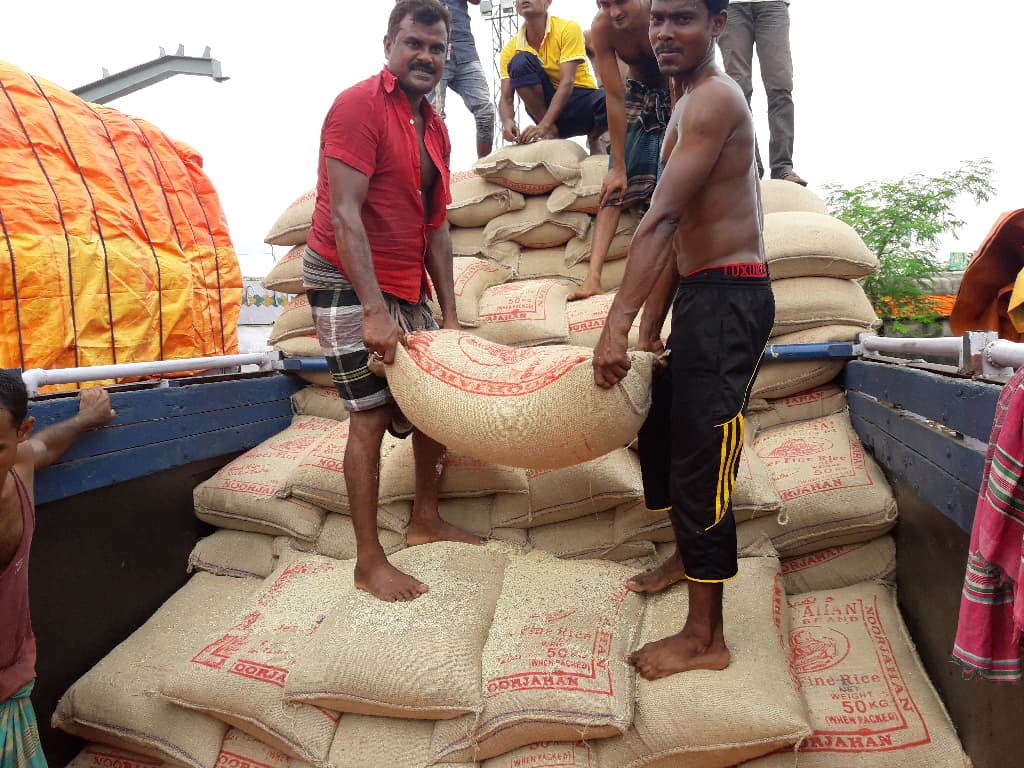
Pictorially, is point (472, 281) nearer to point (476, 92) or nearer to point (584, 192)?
point (584, 192)

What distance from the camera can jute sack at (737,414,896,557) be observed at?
2000mm

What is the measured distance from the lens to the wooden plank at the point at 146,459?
5.73 ft

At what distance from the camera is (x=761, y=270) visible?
162cm

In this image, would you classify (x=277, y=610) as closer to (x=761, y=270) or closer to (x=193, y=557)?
(x=193, y=557)

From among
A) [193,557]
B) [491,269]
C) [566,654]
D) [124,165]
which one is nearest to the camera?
[566,654]

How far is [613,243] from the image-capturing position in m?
2.98

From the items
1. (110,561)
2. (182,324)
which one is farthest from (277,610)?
(182,324)

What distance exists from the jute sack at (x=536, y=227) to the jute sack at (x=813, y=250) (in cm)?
84

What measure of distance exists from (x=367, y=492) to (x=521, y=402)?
67 cm

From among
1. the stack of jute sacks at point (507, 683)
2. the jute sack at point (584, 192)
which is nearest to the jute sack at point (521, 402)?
the stack of jute sacks at point (507, 683)

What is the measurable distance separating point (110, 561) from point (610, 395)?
1.55 m

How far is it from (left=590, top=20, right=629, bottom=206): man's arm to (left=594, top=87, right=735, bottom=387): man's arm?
1362 millimetres

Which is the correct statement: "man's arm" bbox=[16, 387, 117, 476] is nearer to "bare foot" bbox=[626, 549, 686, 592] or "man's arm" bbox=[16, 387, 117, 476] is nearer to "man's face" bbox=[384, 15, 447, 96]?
"man's face" bbox=[384, 15, 447, 96]

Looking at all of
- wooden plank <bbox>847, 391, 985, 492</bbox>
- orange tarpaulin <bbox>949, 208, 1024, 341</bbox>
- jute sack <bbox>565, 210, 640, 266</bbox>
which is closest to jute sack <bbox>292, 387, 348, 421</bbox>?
jute sack <bbox>565, 210, 640, 266</bbox>
